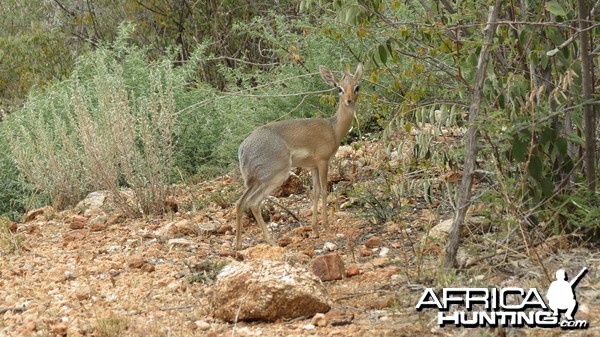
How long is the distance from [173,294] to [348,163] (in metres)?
3.61

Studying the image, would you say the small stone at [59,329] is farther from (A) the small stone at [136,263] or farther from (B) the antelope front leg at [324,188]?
(B) the antelope front leg at [324,188]

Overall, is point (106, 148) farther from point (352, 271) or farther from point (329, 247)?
point (352, 271)

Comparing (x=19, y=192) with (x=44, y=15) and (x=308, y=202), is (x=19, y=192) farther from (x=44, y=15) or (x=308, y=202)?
(x=44, y=15)

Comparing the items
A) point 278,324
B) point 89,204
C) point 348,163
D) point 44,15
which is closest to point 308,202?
point 348,163

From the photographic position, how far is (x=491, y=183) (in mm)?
4926

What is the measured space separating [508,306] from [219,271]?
1.93 m

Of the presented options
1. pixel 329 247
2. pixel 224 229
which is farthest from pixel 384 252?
pixel 224 229

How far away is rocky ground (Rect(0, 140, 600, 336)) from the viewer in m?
4.08

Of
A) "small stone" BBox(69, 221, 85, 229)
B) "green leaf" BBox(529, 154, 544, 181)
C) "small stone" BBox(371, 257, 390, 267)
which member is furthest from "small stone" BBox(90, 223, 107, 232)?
"green leaf" BBox(529, 154, 544, 181)

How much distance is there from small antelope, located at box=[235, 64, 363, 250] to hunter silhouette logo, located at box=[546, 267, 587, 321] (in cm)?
289

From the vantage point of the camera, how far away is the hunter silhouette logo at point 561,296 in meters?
3.61

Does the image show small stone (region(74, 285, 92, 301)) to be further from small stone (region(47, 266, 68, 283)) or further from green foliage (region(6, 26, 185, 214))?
green foliage (region(6, 26, 185, 214))

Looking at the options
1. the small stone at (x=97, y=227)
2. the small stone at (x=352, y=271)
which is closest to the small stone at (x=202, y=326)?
the small stone at (x=352, y=271)

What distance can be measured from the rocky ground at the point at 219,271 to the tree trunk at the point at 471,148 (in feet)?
0.42
